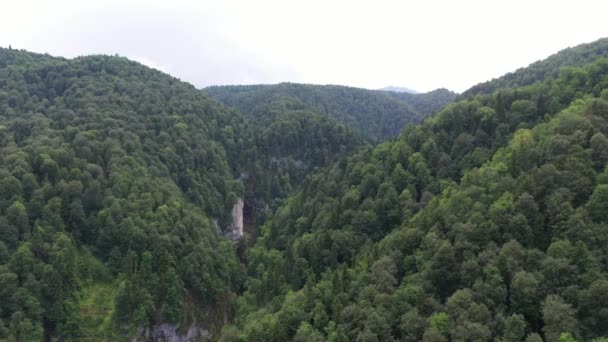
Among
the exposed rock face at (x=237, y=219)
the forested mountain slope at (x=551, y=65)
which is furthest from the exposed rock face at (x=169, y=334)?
the forested mountain slope at (x=551, y=65)

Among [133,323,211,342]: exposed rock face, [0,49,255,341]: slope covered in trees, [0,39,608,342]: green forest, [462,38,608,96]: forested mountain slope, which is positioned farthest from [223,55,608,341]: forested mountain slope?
[462,38,608,96]: forested mountain slope

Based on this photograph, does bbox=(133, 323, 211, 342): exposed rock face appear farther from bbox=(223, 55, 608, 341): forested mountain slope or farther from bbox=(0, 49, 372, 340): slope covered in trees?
bbox=(223, 55, 608, 341): forested mountain slope

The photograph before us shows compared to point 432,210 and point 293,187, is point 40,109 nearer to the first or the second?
point 293,187

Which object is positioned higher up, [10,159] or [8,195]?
[10,159]

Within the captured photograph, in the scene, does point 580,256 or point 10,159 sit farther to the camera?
point 10,159

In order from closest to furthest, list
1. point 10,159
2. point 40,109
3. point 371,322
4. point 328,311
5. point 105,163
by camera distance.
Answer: point 371,322 < point 328,311 < point 10,159 < point 105,163 < point 40,109

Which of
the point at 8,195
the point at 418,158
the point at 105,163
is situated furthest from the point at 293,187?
the point at 8,195

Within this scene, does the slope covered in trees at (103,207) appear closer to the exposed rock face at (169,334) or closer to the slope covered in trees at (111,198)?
the slope covered in trees at (111,198)

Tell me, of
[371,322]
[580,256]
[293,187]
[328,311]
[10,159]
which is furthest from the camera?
[293,187]
